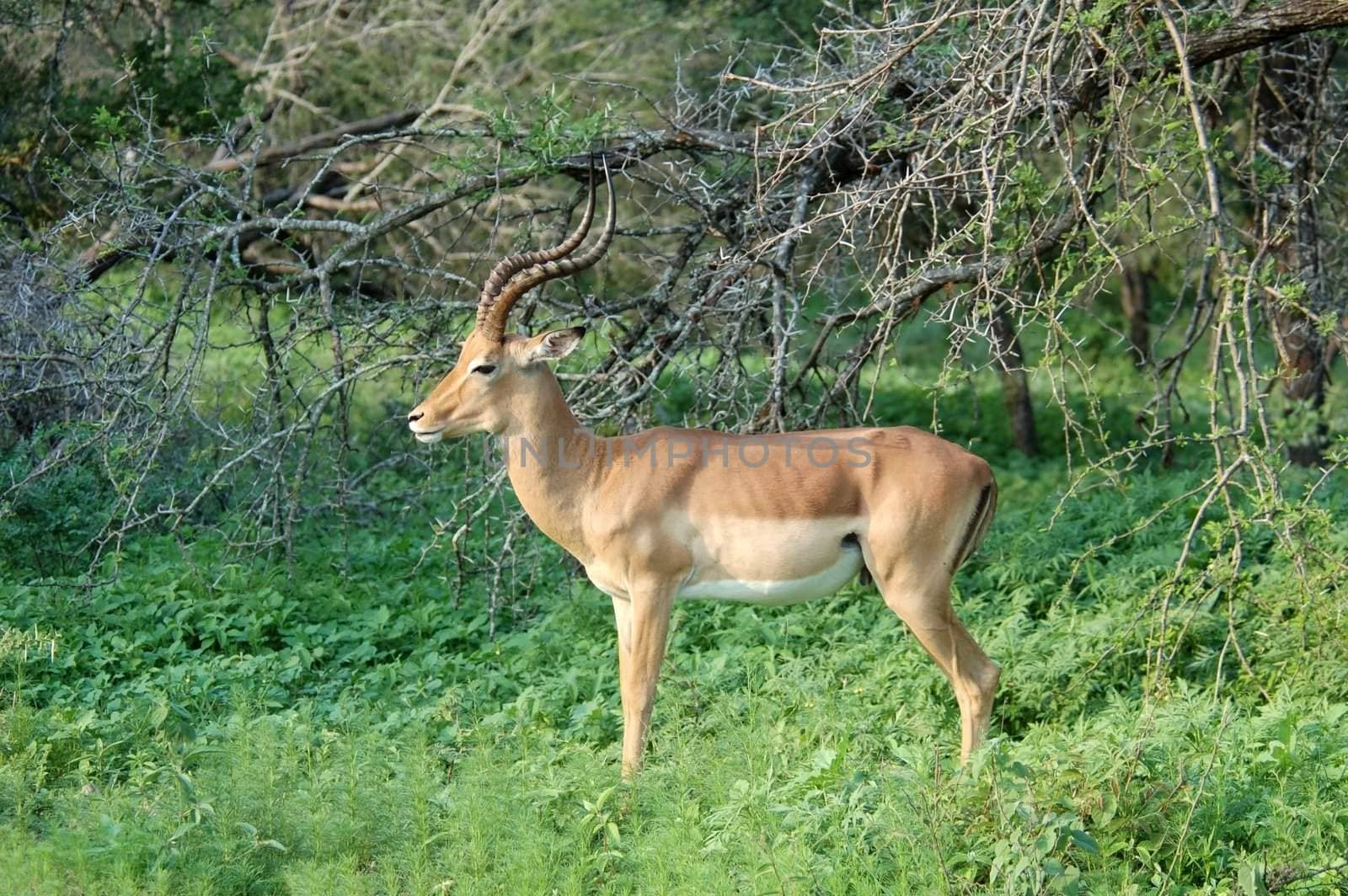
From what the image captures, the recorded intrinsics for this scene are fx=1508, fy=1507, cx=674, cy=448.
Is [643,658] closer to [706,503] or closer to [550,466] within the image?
[706,503]

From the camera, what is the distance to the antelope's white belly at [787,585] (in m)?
5.20

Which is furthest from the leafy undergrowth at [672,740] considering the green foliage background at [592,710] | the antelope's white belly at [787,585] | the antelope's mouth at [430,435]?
the antelope's mouth at [430,435]

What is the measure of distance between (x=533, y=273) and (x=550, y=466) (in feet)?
2.28

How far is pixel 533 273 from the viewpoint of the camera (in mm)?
5344

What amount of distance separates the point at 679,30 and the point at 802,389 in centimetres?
823

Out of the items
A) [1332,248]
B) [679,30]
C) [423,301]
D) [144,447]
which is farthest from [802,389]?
[679,30]

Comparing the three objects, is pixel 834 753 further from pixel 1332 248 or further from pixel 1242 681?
pixel 1332 248

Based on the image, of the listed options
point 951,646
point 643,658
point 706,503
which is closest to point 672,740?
point 643,658

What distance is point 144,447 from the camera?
678 centimetres

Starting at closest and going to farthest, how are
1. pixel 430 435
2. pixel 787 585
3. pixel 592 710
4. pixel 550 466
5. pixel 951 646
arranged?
pixel 951 646
pixel 787 585
pixel 430 435
pixel 550 466
pixel 592 710

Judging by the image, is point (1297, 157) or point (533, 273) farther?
point (1297, 157)

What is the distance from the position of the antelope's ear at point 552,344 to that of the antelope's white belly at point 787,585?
0.91 metres

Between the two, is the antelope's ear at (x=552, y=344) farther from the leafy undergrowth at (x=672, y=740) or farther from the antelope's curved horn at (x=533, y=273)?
the leafy undergrowth at (x=672, y=740)

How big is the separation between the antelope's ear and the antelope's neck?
0.53 ft
